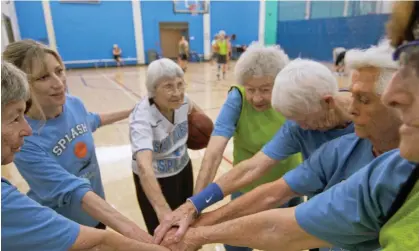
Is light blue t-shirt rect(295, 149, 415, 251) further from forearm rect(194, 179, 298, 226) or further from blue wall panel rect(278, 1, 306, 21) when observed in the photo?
blue wall panel rect(278, 1, 306, 21)

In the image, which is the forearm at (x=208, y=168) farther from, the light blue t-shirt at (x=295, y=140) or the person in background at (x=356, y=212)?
the person in background at (x=356, y=212)

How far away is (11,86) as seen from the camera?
864mm

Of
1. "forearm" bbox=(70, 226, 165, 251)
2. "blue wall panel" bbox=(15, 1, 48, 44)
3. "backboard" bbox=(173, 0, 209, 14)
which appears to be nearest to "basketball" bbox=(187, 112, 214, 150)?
"forearm" bbox=(70, 226, 165, 251)

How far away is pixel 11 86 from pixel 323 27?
1188cm

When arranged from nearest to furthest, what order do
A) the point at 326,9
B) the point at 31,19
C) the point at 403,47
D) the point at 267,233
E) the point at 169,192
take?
the point at 403,47 → the point at 267,233 → the point at 169,192 → the point at 326,9 → the point at 31,19

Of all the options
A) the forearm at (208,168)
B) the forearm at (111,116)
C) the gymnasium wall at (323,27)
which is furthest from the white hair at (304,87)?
the gymnasium wall at (323,27)

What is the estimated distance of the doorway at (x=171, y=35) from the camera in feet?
52.5

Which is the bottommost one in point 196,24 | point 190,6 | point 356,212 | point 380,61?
point 356,212

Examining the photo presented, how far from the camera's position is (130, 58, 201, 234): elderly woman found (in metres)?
1.63

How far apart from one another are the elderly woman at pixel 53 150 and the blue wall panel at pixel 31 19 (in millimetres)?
13247

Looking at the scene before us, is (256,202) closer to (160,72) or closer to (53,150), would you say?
(160,72)

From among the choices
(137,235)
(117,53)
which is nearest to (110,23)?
(117,53)

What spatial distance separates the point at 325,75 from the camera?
125cm

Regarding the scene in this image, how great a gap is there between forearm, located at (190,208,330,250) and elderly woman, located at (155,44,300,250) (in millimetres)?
465
